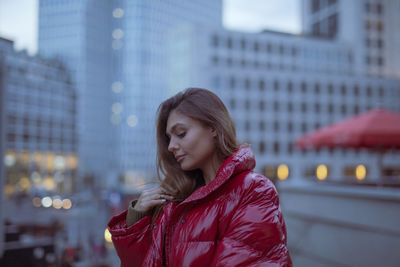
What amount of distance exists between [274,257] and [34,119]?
511 centimetres

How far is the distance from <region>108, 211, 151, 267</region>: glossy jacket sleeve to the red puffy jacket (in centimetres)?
3

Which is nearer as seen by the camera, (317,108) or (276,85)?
(276,85)

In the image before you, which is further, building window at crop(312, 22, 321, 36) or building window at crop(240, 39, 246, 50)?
building window at crop(312, 22, 321, 36)

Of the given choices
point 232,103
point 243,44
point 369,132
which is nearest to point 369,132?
point 369,132

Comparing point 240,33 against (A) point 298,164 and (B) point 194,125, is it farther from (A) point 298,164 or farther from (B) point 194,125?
(B) point 194,125

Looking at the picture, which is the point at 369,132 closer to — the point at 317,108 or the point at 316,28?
the point at 317,108

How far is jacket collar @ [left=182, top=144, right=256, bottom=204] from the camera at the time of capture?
995 millimetres

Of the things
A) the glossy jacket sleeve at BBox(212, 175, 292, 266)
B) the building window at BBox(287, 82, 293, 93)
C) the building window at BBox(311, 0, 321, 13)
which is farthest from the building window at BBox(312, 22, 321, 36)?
the glossy jacket sleeve at BBox(212, 175, 292, 266)

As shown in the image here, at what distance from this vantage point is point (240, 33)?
37.8 meters

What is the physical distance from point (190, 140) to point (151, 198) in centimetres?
26

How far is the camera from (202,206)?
1.02m

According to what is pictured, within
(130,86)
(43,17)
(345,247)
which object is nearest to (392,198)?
(345,247)

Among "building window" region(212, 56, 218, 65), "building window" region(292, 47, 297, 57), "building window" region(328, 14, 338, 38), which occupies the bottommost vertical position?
"building window" region(212, 56, 218, 65)

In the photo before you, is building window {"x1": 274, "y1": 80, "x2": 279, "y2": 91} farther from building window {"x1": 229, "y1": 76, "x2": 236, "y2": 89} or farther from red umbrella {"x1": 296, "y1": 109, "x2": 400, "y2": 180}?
red umbrella {"x1": 296, "y1": 109, "x2": 400, "y2": 180}
